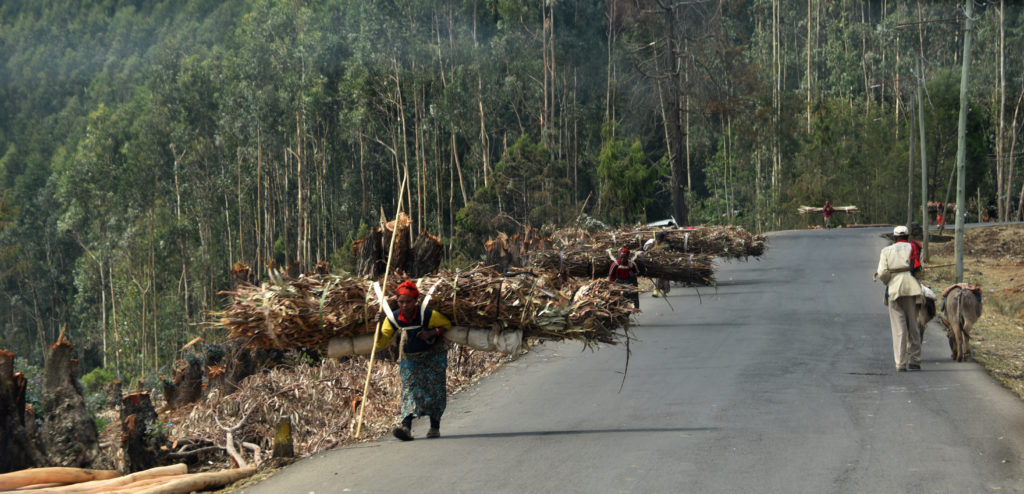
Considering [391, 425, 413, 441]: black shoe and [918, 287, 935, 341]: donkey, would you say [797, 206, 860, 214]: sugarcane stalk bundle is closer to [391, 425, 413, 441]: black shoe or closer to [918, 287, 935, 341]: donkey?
[918, 287, 935, 341]: donkey

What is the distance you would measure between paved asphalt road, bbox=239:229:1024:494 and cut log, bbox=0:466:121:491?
1703mm

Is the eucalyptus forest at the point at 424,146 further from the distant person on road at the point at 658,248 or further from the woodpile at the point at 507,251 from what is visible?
the distant person on road at the point at 658,248

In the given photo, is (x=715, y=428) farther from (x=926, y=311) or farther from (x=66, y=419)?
(x=66, y=419)

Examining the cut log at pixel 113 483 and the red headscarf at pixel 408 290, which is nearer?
the cut log at pixel 113 483

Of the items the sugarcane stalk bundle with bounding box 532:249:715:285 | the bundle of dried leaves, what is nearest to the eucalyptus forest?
the sugarcane stalk bundle with bounding box 532:249:715:285

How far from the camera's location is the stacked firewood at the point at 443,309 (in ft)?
29.2

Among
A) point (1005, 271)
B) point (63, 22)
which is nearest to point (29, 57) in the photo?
point (63, 22)

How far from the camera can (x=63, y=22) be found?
355 ft

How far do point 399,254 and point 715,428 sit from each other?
18.8 ft

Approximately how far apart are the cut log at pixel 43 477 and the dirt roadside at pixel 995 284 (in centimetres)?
900

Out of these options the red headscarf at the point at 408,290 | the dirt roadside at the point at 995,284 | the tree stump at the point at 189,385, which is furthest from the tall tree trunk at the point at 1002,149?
the red headscarf at the point at 408,290

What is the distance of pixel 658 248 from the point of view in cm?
2056

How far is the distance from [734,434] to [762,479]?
5.09 feet

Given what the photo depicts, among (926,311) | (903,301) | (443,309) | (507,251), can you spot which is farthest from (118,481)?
(507,251)
